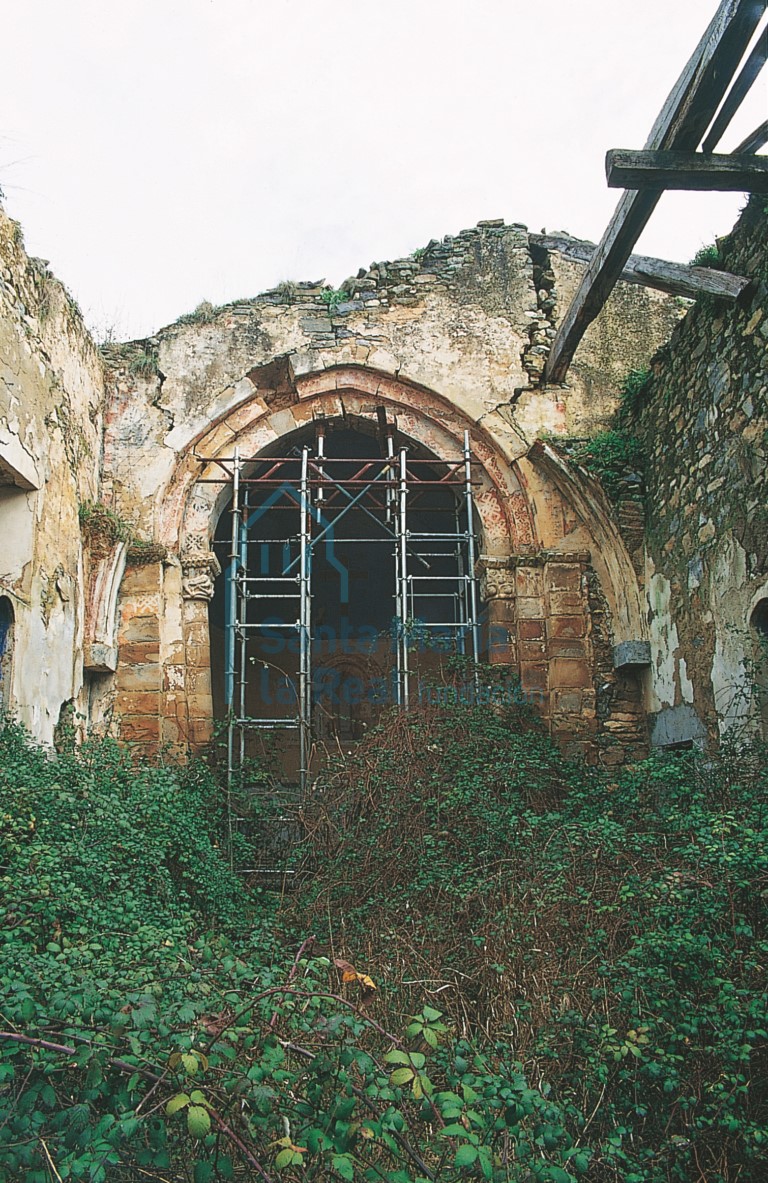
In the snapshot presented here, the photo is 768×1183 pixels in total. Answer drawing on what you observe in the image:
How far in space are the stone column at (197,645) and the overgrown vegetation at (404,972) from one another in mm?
816

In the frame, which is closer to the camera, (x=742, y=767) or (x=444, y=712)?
(x=742, y=767)

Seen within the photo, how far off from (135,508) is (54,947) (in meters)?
5.93

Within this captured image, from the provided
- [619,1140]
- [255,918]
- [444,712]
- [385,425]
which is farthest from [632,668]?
[619,1140]

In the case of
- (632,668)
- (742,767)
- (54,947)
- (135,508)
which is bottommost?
(54,947)

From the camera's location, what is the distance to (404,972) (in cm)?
520

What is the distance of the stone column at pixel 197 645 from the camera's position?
346 inches

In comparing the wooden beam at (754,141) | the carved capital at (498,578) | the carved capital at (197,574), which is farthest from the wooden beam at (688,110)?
the carved capital at (197,574)

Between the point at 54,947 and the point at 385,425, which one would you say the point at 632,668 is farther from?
the point at 54,947

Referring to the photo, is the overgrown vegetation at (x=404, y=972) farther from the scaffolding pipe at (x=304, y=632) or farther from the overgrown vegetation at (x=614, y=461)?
the overgrown vegetation at (x=614, y=461)

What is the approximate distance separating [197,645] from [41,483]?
7.31 ft

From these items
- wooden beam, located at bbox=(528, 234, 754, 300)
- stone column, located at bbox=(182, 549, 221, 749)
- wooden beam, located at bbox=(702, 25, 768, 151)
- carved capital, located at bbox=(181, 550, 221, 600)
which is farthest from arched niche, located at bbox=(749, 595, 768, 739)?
carved capital, located at bbox=(181, 550, 221, 600)

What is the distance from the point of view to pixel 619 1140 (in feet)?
10.6

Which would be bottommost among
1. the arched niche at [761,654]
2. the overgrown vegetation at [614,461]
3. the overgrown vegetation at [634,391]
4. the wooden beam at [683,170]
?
the arched niche at [761,654]

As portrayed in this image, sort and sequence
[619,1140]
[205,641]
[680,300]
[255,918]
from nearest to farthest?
1. [619,1140]
2. [255,918]
3. [205,641]
4. [680,300]
